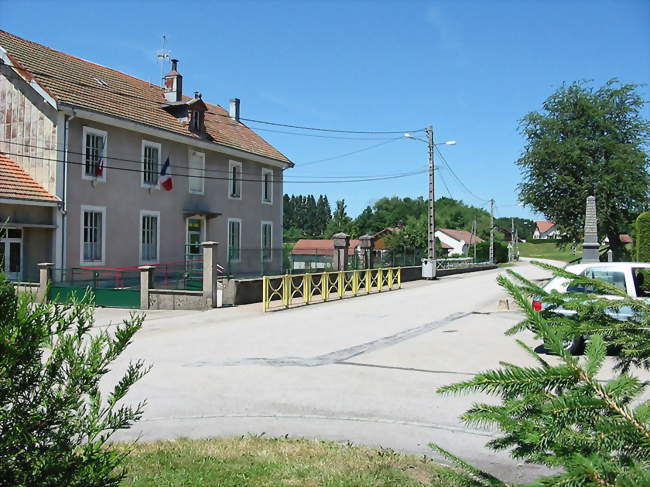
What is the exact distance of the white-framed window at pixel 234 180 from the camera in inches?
1187

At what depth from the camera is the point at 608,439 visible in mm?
1644

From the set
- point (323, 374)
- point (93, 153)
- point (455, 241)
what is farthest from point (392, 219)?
point (323, 374)

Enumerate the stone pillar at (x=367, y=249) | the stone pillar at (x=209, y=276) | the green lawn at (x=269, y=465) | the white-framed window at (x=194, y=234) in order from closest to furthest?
the green lawn at (x=269, y=465)
the stone pillar at (x=209, y=276)
the white-framed window at (x=194, y=234)
the stone pillar at (x=367, y=249)

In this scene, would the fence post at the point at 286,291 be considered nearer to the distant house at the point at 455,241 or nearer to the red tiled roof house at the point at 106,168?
the red tiled roof house at the point at 106,168

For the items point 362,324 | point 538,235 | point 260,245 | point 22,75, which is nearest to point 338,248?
Answer: point 260,245

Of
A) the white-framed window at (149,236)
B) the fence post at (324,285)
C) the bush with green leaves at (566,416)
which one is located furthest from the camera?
the white-framed window at (149,236)

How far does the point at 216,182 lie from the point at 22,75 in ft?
33.8

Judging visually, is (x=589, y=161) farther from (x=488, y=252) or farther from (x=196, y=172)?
(x=488, y=252)

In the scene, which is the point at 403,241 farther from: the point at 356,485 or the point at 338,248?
the point at 356,485

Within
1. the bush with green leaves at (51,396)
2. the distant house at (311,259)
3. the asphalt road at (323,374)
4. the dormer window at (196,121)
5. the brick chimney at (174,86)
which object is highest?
the brick chimney at (174,86)

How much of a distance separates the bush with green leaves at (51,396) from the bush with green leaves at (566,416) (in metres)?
1.53

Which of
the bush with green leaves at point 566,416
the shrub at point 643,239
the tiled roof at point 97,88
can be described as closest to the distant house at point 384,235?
the tiled roof at point 97,88

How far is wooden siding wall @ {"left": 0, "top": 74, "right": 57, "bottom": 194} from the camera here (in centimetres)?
2098

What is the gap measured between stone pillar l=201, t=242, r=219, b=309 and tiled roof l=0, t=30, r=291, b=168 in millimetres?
7967
